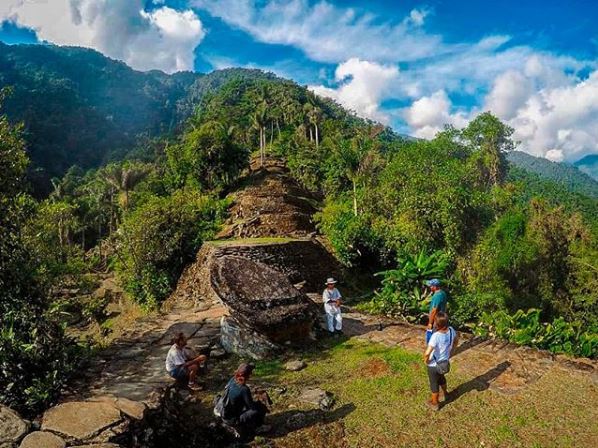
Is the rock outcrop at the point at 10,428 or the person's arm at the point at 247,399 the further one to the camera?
the person's arm at the point at 247,399

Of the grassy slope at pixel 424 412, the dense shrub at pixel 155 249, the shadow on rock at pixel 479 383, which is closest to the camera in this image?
the grassy slope at pixel 424 412

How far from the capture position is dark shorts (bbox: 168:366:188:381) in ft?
25.1

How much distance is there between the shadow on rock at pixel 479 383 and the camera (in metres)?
7.14

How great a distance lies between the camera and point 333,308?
10.7 m

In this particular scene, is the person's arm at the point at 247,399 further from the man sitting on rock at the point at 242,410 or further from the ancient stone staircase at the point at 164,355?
the ancient stone staircase at the point at 164,355

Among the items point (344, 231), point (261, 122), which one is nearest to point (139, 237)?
point (344, 231)

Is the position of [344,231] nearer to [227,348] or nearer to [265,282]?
[265,282]

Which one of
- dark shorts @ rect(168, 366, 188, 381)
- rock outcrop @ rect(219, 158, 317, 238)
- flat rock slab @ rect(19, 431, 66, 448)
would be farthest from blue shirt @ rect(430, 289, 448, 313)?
rock outcrop @ rect(219, 158, 317, 238)

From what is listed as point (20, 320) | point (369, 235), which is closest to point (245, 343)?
point (20, 320)

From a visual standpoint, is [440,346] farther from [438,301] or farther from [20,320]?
[20,320]

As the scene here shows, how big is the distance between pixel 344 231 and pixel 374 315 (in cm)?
841

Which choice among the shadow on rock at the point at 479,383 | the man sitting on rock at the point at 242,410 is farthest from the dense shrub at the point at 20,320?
the shadow on rock at the point at 479,383

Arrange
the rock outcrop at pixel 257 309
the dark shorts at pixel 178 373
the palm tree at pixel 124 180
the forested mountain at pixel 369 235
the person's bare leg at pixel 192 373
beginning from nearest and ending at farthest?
the dark shorts at pixel 178 373 → the person's bare leg at pixel 192 373 → the forested mountain at pixel 369 235 → the rock outcrop at pixel 257 309 → the palm tree at pixel 124 180

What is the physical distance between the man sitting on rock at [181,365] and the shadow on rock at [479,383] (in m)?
4.24
